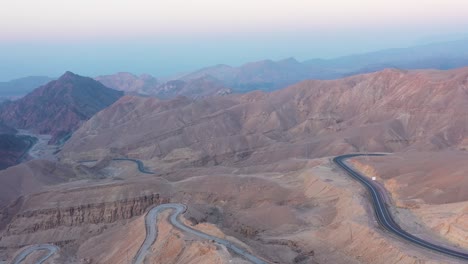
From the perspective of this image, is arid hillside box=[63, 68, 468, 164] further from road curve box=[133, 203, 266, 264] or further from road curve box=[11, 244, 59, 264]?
road curve box=[11, 244, 59, 264]

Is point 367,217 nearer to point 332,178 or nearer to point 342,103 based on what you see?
point 332,178

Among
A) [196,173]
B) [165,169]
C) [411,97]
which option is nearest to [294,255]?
[196,173]

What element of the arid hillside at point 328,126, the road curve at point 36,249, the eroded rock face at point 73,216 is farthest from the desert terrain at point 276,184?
the road curve at point 36,249

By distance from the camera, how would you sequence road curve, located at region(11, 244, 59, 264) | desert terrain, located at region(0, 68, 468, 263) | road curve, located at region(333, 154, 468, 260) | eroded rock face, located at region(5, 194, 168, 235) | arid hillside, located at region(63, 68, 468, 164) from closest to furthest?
road curve, located at region(333, 154, 468, 260) → desert terrain, located at region(0, 68, 468, 263) → road curve, located at region(11, 244, 59, 264) → eroded rock face, located at region(5, 194, 168, 235) → arid hillside, located at region(63, 68, 468, 164)

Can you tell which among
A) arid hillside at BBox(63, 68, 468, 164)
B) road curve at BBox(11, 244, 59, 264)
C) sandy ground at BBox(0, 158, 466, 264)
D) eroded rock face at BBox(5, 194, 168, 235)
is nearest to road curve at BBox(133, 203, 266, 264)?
sandy ground at BBox(0, 158, 466, 264)

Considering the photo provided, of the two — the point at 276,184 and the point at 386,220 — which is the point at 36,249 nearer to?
the point at 276,184

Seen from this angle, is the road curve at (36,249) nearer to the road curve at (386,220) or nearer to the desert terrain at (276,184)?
the desert terrain at (276,184)

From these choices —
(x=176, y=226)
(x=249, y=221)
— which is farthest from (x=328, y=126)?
(x=176, y=226)
